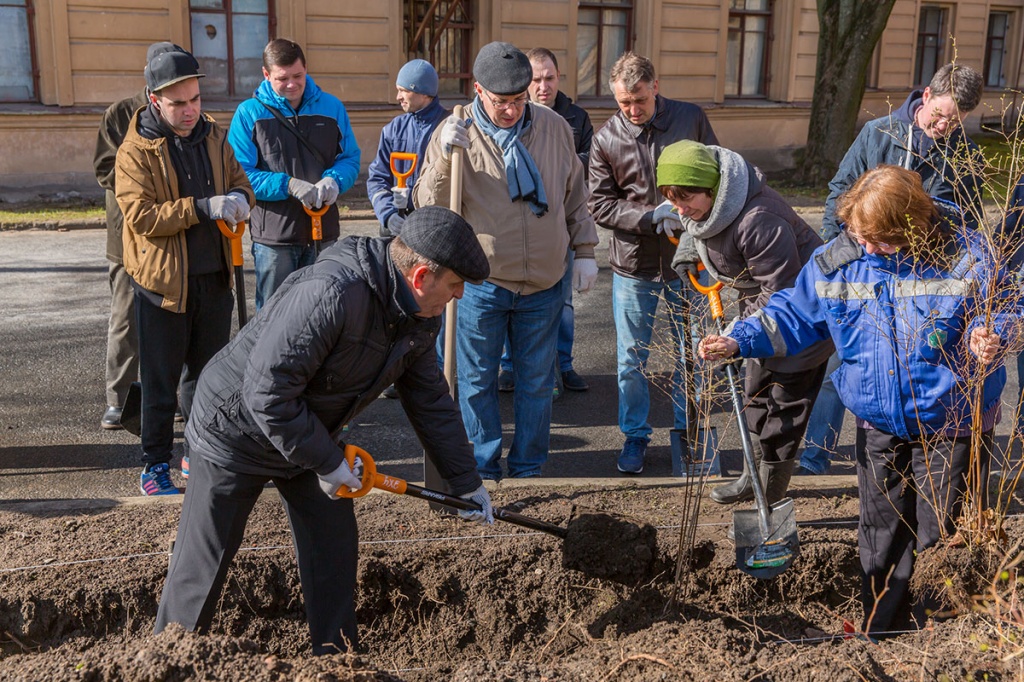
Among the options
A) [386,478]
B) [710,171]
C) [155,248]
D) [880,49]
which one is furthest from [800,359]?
[880,49]

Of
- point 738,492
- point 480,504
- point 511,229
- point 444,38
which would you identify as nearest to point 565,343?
point 511,229

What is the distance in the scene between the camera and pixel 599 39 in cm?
1858

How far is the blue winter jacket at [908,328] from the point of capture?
10.5ft

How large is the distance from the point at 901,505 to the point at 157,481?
317 cm

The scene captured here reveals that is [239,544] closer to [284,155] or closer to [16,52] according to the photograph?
[284,155]

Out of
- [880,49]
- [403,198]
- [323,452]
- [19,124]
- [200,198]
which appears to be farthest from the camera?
[880,49]

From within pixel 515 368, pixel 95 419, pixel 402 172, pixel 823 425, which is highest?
pixel 402 172

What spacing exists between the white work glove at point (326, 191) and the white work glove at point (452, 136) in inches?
45.2

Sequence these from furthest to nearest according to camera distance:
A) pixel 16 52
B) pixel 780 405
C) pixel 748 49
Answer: pixel 748 49 < pixel 16 52 < pixel 780 405

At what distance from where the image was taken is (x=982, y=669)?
290cm

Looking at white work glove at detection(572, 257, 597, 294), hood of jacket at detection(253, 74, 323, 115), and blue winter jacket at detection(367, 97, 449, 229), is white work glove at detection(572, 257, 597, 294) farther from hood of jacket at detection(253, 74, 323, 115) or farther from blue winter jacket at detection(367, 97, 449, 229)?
hood of jacket at detection(253, 74, 323, 115)

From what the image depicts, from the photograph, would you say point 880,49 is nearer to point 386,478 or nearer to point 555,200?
point 555,200

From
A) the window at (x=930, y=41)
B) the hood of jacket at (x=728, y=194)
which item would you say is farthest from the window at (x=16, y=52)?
the window at (x=930, y=41)

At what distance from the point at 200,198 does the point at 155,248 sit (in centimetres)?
32
